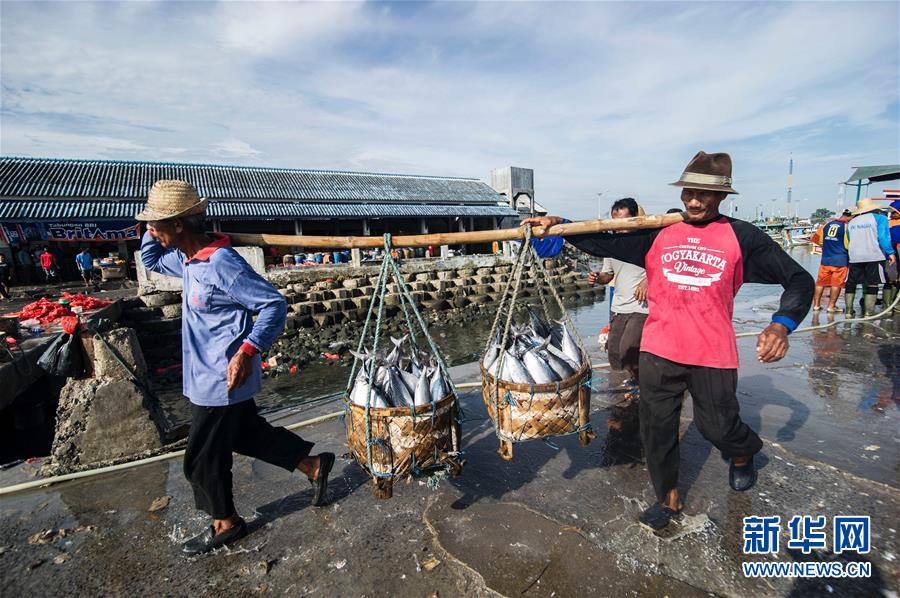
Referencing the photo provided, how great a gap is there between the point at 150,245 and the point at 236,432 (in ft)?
4.41

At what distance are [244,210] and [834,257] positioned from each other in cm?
2013

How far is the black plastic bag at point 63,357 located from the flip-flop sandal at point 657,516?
4333 millimetres

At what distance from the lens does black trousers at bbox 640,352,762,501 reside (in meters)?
2.53

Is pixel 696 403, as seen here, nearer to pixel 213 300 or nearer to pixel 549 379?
pixel 549 379

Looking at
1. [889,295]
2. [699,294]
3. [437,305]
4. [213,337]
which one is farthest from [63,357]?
[437,305]

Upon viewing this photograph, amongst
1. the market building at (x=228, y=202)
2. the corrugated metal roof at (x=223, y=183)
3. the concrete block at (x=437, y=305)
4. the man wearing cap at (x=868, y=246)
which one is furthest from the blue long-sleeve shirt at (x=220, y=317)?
the corrugated metal roof at (x=223, y=183)

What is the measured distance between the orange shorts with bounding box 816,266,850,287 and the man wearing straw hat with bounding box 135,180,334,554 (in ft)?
32.5

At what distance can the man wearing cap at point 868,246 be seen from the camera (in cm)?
723

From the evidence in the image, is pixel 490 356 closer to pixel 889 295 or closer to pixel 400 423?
pixel 400 423

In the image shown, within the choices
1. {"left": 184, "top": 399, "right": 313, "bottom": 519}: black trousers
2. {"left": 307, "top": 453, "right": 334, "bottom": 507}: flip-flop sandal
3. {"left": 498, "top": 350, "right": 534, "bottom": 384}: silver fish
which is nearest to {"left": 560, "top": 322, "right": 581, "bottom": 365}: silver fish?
{"left": 498, "top": 350, "right": 534, "bottom": 384}: silver fish

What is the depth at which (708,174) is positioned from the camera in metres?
2.51

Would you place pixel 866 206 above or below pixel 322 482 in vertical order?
above

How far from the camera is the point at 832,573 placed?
2.21 m

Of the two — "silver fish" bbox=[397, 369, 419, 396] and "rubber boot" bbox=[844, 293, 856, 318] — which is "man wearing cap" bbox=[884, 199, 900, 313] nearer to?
"rubber boot" bbox=[844, 293, 856, 318]
